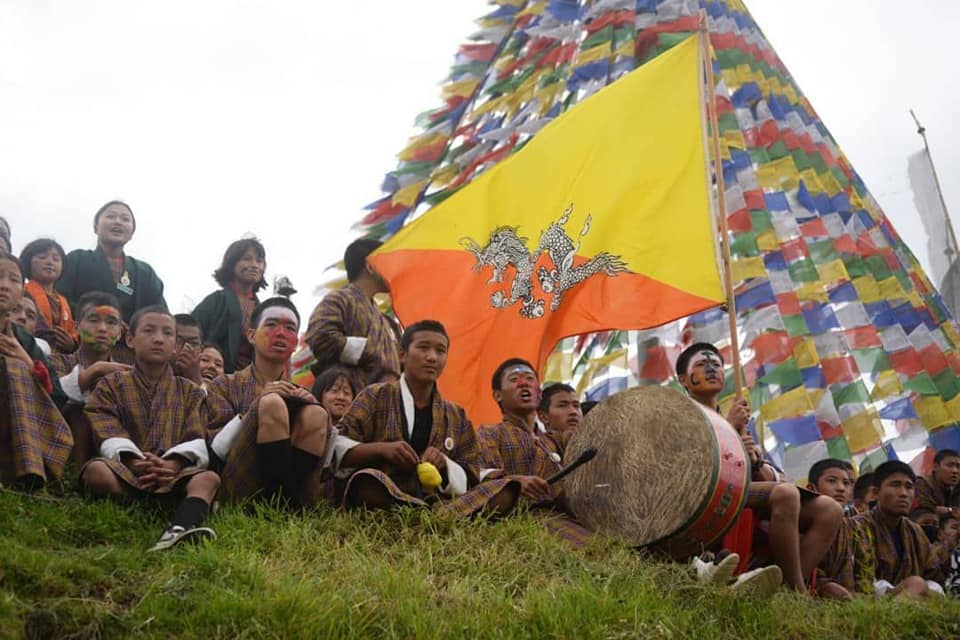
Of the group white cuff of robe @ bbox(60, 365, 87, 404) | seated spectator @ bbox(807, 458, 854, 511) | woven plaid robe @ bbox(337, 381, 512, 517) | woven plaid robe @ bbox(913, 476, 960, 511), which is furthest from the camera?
woven plaid robe @ bbox(913, 476, 960, 511)

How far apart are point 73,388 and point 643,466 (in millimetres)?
2867

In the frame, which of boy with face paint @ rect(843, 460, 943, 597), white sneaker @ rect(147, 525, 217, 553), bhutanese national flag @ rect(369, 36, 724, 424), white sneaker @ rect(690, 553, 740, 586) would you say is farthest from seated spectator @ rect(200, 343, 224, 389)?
boy with face paint @ rect(843, 460, 943, 597)

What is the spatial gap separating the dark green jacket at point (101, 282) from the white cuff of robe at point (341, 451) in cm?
230

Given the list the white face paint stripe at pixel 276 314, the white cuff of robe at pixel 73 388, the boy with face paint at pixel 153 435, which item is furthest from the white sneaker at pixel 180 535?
the white face paint stripe at pixel 276 314

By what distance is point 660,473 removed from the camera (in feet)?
17.8

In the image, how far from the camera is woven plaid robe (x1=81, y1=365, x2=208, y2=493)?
18.0 feet

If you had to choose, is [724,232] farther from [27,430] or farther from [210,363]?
[27,430]

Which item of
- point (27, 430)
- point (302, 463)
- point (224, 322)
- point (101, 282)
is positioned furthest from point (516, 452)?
point (101, 282)

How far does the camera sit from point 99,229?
739cm

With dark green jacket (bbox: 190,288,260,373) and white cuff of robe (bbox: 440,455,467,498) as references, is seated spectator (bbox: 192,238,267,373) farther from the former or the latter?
white cuff of robe (bbox: 440,455,467,498)

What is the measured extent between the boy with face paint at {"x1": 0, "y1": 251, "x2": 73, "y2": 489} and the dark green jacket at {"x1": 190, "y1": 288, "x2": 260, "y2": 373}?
203 centimetres

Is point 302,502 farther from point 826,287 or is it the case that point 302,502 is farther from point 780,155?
point 780,155

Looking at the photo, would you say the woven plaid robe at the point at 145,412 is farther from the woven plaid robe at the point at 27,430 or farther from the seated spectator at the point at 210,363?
the seated spectator at the point at 210,363

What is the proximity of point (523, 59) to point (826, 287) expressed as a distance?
331cm
